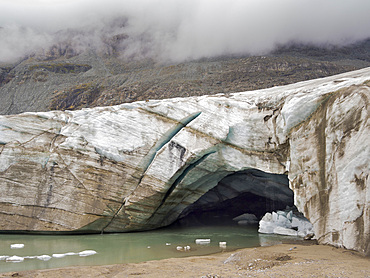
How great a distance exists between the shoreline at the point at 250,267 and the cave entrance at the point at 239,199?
542 centimetres

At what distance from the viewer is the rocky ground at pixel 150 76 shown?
43.0 m

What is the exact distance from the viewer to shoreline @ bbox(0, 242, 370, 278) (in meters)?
4.91

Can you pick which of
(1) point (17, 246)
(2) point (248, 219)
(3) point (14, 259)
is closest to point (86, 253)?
(3) point (14, 259)

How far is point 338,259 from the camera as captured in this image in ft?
19.1

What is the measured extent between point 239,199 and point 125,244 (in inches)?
328

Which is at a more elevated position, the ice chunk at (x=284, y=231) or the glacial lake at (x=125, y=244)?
the ice chunk at (x=284, y=231)

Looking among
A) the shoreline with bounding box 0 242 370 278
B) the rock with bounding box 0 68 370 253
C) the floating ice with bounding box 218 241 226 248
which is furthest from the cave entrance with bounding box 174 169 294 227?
the shoreline with bounding box 0 242 370 278

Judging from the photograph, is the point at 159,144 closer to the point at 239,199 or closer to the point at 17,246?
the point at 17,246

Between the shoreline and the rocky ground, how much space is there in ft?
111

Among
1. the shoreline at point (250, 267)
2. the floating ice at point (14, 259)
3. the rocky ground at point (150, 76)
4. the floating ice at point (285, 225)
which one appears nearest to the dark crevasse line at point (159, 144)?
the floating ice at point (14, 259)

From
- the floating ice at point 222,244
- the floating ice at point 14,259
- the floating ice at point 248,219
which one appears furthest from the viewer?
the floating ice at point 248,219

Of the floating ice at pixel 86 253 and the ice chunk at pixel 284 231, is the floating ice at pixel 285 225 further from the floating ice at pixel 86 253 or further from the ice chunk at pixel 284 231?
the floating ice at pixel 86 253

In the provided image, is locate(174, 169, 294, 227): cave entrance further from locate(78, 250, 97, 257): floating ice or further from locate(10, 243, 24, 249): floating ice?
locate(10, 243, 24, 249): floating ice

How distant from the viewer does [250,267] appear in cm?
561
